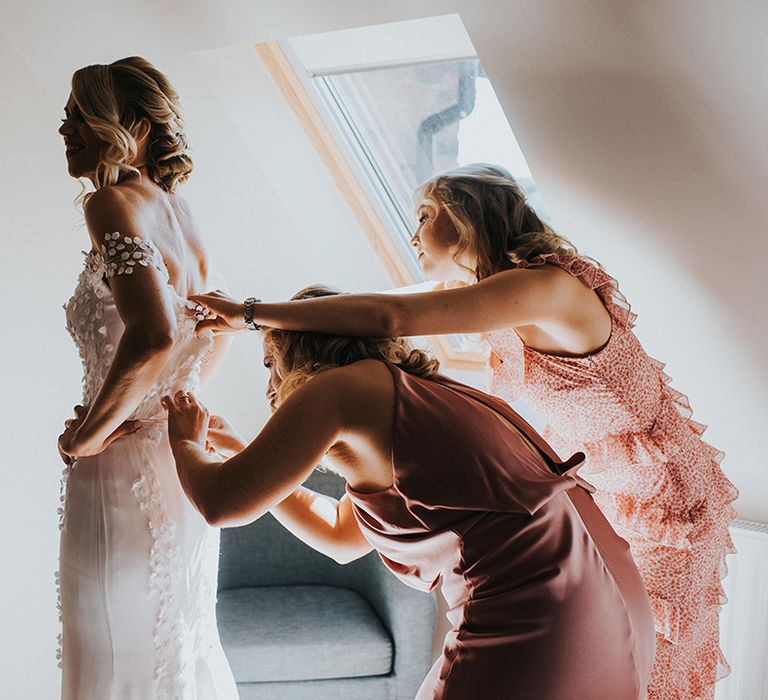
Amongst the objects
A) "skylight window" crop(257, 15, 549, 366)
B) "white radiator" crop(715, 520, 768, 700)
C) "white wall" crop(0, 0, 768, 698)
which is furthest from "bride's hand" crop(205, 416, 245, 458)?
"white radiator" crop(715, 520, 768, 700)

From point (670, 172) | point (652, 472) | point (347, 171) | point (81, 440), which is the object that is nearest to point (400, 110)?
point (347, 171)

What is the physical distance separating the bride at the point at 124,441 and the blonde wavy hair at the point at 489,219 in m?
0.55

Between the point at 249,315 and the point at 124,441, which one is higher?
the point at 249,315

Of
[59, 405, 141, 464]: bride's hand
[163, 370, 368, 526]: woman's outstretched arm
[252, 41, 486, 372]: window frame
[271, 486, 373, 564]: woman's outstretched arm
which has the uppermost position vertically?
[252, 41, 486, 372]: window frame

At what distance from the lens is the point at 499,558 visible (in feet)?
4.52

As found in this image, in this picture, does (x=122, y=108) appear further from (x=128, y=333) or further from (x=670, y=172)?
(x=670, y=172)

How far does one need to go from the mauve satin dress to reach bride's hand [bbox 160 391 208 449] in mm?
331

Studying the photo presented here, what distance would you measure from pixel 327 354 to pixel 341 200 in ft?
5.17

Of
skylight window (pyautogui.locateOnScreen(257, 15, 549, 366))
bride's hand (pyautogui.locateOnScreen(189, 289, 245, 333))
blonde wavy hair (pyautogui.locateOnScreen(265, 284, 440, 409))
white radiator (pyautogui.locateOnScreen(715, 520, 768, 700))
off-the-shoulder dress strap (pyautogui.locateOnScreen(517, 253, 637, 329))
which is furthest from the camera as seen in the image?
skylight window (pyautogui.locateOnScreen(257, 15, 549, 366))

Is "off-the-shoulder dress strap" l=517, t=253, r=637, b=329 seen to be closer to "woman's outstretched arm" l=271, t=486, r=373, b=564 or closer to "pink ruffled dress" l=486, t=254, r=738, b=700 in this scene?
"pink ruffled dress" l=486, t=254, r=738, b=700

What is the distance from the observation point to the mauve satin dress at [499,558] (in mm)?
1365

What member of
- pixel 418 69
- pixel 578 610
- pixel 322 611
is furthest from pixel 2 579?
pixel 578 610

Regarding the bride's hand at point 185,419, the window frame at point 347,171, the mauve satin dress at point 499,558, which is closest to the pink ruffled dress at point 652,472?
the mauve satin dress at point 499,558

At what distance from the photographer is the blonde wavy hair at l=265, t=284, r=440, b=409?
1.57 m
